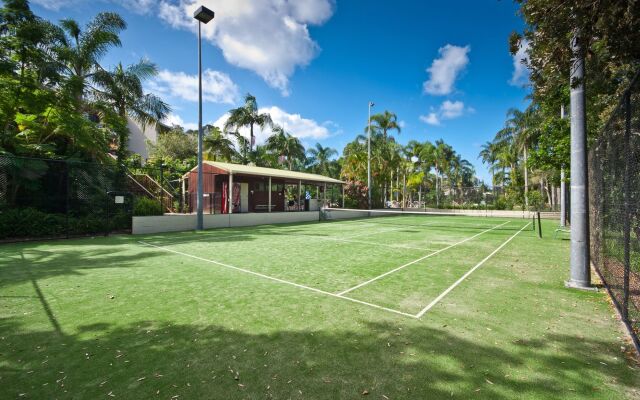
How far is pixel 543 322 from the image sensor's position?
4402 mm

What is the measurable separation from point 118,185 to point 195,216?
413 centimetres

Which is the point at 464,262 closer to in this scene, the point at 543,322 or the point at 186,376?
the point at 543,322

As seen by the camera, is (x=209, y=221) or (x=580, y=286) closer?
(x=580, y=286)

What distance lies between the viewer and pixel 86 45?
16.3 m

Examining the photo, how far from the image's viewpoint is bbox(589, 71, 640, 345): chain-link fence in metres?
4.07

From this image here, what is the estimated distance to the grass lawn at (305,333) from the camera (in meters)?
2.88

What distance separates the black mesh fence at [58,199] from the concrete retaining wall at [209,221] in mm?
1006

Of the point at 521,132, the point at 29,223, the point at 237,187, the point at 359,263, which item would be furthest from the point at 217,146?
the point at 521,132

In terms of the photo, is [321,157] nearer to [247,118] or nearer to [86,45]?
[247,118]

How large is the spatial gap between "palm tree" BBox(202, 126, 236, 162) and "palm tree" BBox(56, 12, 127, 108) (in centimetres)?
1768

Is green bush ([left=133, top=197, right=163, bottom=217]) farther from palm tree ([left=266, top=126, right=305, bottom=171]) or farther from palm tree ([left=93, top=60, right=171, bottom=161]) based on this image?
palm tree ([left=266, top=126, right=305, bottom=171])

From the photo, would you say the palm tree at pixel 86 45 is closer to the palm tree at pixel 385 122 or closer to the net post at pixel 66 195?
the net post at pixel 66 195

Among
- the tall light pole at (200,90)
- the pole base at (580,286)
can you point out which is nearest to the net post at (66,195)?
the tall light pole at (200,90)

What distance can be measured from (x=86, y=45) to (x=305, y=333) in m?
20.4
